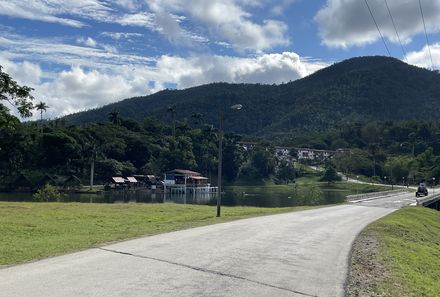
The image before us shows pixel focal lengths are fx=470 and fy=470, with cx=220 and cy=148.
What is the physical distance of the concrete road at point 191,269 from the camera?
10062 mm

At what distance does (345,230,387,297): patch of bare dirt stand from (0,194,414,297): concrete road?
281 mm

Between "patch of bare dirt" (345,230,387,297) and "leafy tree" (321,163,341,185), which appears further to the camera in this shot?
"leafy tree" (321,163,341,185)

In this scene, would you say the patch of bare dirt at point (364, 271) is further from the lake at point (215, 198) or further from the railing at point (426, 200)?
the lake at point (215, 198)

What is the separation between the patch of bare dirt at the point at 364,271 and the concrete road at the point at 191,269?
0.92 ft

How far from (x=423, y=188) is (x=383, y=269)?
6900 cm

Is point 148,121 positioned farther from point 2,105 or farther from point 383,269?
point 383,269

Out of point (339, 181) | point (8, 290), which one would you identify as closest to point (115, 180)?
point (339, 181)

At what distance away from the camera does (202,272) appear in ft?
39.7

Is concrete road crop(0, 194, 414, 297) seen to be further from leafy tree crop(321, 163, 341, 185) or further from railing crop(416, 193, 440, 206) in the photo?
leafy tree crop(321, 163, 341, 185)

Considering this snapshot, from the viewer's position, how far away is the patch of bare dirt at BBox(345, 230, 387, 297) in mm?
11367

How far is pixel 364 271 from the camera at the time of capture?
13.8 m

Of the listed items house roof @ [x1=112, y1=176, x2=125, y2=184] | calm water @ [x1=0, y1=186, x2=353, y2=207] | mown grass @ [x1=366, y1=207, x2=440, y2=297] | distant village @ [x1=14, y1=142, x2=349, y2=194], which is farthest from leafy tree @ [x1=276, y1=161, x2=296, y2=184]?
mown grass @ [x1=366, y1=207, x2=440, y2=297]

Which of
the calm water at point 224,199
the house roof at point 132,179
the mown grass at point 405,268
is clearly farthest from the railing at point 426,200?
the house roof at point 132,179

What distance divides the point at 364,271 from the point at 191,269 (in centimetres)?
520
